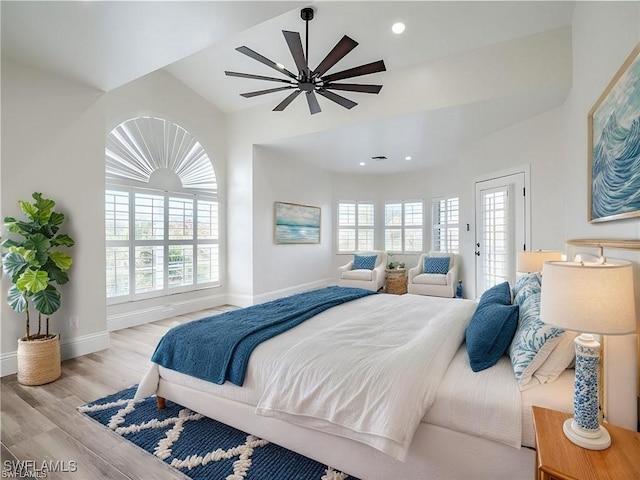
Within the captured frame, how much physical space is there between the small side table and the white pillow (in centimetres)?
538

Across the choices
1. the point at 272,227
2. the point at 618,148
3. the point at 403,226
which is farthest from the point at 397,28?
the point at 403,226

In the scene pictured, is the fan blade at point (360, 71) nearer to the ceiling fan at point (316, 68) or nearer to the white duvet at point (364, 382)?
the ceiling fan at point (316, 68)

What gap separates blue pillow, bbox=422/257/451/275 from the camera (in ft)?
20.2

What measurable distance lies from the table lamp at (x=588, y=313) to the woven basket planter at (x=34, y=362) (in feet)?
12.1

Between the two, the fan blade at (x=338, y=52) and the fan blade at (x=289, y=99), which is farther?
the fan blade at (x=289, y=99)

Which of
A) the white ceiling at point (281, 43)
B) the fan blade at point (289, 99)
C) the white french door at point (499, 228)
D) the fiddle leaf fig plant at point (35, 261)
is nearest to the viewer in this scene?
the white ceiling at point (281, 43)

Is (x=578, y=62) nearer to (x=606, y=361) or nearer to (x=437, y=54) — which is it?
(x=437, y=54)

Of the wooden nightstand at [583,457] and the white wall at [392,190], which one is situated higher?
the white wall at [392,190]

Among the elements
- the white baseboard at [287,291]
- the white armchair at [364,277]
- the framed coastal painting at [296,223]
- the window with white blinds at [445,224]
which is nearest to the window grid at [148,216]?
the white baseboard at [287,291]

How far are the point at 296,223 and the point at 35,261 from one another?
14.4 feet

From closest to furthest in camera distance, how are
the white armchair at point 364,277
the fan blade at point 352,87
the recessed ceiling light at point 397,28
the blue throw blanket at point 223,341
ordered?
1. the blue throw blanket at point 223,341
2. the fan blade at point 352,87
3. the recessed ceiling light at point 397,28
4. the white armchair at point 364,277

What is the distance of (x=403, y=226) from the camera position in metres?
8.00

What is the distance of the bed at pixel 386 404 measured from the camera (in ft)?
4.58

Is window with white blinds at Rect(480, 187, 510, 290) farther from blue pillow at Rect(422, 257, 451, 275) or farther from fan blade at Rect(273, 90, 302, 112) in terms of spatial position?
fan blade at Rect(273, 90, 302, 112)
